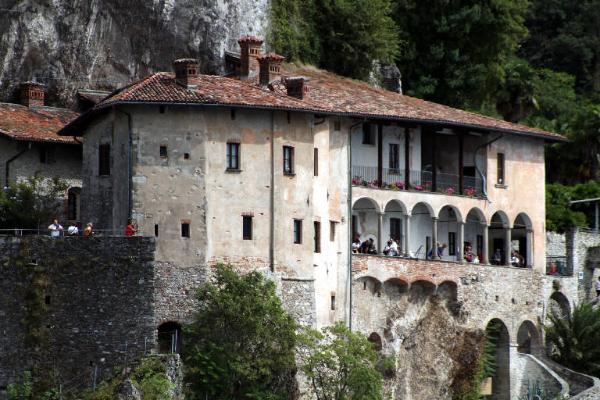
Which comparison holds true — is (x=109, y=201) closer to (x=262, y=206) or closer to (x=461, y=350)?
(x=262, y=206)

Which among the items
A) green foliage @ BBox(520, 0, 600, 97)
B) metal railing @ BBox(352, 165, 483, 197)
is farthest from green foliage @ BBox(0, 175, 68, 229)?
green foliage @ BBox(520, 0, 600, 97)

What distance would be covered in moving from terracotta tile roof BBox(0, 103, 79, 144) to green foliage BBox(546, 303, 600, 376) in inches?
887

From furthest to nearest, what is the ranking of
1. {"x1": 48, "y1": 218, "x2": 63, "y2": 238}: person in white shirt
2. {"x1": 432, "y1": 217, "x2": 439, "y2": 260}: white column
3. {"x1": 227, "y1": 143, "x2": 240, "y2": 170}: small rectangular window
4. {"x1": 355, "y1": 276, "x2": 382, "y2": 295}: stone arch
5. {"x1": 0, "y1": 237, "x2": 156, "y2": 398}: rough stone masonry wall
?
{"x1": 432, "y1": 217, "x2": 439, "y2": 260}: white column → {"x1": 355, "y1": 276, "x2": 382, "y2": 295}: stone arch → {"x1": 227, "y1": 143, "x2": 240, "y2": 170}: small rectangular window → {"x1": 48, "y1": 218, "x2": 63, "y2": 238}: person in white shirt → {"x1": 0, "y1": 237, "x2": 156, "y2": 398}: rough stone masonry wall

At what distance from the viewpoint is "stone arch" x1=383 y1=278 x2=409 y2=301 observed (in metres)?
80.8

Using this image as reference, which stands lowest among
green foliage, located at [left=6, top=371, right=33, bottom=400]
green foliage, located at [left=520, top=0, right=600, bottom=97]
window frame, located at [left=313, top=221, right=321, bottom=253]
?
green foliage, located at [left=6, top=371, right=33, bottom=400]

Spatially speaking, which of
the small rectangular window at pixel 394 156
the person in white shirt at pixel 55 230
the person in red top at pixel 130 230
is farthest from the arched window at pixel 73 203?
the small rectangular window at pixel 394 156

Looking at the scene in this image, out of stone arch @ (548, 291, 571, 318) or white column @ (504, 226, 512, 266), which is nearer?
white column @ (504, 226, 512, 266)

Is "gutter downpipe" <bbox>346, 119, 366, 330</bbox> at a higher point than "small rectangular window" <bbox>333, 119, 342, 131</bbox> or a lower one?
lower

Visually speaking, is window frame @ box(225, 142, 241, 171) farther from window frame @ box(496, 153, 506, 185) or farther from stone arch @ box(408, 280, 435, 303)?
window frame @ box(496, 153, 506, 185)

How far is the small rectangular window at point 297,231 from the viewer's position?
74.7 metres

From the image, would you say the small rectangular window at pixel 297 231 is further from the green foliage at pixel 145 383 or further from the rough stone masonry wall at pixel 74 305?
the green foliage at pixel 145 383

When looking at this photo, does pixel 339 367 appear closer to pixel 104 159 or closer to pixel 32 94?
pixel 104 159

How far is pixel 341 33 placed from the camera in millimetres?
94250

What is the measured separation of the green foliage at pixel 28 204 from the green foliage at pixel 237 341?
9.51 meters
